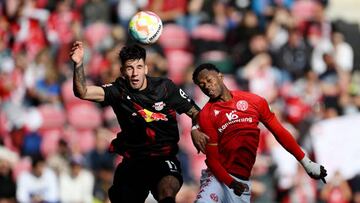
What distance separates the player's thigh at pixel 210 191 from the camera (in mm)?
11781

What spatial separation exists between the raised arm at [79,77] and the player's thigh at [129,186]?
97cm

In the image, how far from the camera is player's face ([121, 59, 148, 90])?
38.8 ft

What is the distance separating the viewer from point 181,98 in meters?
12.3

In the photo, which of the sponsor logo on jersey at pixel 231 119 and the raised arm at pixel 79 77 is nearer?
the raised arm at pixel 79 77

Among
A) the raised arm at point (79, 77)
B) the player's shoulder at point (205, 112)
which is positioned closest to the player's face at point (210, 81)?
the player's shoulder at point (205, 112)

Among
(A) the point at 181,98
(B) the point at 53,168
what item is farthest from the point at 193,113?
(B) the point at 53,168

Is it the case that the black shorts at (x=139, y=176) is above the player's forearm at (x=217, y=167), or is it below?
below

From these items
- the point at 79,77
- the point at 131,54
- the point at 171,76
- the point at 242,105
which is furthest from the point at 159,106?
the point at 171,76

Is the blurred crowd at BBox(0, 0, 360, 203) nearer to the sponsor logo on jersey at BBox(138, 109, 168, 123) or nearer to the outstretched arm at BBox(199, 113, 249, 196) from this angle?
the sponsor logo on jersey at BBox(138, 109, 168, 123)

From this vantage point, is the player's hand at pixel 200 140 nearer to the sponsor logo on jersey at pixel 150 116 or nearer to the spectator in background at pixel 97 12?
the sponsor logo on jersey at pixel 150 116

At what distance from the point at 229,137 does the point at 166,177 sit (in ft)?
2.67

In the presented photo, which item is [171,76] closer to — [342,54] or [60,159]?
[60,159]

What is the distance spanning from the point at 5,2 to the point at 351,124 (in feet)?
23.2

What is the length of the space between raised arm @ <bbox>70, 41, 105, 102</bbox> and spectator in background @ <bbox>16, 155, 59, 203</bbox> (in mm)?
6226
